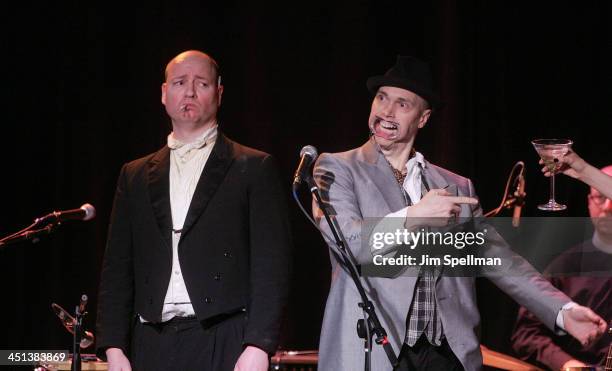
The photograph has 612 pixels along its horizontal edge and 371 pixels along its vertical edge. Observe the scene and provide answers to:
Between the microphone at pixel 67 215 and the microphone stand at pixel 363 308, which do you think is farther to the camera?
the microphone at pixel 67 215

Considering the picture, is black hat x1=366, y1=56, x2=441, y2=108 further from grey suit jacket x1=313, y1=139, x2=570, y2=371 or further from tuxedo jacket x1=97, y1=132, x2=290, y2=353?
tuxedo jacket x1=97, y1=132, x2=290, y2=353

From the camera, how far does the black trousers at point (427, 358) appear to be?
11.7 ft

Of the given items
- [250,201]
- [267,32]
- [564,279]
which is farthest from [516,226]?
[250,201]

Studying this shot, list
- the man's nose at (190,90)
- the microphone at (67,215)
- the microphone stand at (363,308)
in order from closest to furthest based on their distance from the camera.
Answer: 1. the microphone stand at (363,308)
2. the man's nose at (190,90)
3. the microphone at (67,215)

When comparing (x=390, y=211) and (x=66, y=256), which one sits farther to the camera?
(x=66, y=256)

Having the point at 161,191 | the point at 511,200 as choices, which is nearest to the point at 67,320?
the point at 161,191

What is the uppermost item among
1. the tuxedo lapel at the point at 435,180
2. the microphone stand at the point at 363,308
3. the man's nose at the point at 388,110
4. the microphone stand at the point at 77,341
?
the man's nose at the point at 388,110

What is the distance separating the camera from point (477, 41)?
5609 mm

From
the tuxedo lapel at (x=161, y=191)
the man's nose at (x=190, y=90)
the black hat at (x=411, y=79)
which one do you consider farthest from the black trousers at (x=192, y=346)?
the black hat at (x=411, y=79)

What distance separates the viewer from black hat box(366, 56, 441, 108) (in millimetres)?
3936

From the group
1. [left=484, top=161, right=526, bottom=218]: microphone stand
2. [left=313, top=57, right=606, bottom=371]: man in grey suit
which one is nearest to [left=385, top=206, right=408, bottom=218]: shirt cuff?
[left=313, top=57, right=606, bottom=371]: man in grey suit

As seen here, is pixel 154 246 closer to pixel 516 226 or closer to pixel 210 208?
pixel 210 208

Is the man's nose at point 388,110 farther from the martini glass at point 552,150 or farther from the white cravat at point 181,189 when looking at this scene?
the white cravat at point 181,189

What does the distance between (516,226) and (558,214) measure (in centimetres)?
52
